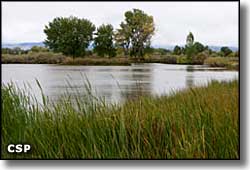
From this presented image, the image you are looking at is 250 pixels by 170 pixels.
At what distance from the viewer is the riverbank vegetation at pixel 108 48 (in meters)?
2.02

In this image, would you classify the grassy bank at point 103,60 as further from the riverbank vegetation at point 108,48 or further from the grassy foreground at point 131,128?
the grassy foreground at point 131,128

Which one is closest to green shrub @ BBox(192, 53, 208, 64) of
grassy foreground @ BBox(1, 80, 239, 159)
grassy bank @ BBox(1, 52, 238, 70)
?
grassy bank @ BBox(1, 52, 238, 70)

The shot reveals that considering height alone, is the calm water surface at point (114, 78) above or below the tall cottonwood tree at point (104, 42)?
below

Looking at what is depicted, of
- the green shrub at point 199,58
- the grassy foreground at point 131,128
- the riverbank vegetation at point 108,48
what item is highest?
the riverbank vegetation at point 108,48

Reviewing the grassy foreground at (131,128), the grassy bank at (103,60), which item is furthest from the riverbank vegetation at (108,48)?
the grassy foreground at (131,128)

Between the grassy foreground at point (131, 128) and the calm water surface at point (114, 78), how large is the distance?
62 mm

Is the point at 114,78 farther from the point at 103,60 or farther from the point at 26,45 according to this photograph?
the point at 26,45

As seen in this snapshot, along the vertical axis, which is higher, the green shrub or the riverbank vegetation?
the riverbank vegetation

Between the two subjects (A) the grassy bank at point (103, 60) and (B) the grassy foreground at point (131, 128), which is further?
(A) the grassy bank at point (103, 60)

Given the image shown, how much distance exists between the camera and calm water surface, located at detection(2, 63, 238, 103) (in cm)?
202

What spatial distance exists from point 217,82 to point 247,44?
0.24m

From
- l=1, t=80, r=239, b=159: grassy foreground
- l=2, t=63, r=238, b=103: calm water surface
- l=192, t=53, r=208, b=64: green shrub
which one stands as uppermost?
l=192, t=53, r=208, b=64: green shrub

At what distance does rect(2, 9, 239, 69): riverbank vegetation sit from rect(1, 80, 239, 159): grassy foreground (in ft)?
0.62

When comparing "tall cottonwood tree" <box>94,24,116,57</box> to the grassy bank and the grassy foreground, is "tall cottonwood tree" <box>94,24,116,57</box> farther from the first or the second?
the grassy foreground
